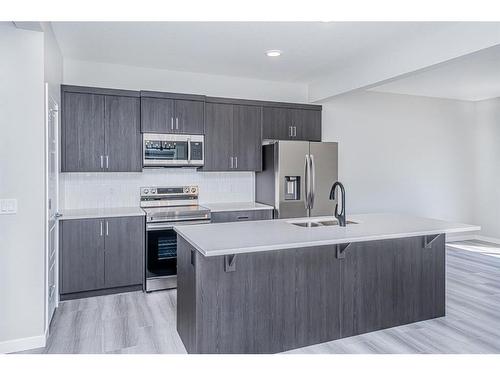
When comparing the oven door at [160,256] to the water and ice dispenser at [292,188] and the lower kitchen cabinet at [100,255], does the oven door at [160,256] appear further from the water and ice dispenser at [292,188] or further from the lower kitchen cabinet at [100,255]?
the water and ice dispenser at [292,188]

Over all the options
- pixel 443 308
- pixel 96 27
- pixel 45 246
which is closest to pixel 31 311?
pixel 45 246

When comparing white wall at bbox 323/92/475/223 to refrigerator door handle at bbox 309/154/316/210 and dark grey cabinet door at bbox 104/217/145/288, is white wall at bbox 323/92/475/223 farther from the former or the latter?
dark grey cabinet door at bbox 104/217/145/288

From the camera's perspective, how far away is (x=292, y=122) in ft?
16.2

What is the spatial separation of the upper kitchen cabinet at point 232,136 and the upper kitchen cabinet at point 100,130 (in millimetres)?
864

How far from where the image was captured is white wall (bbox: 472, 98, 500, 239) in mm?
6500

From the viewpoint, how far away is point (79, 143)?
3904 millimetres

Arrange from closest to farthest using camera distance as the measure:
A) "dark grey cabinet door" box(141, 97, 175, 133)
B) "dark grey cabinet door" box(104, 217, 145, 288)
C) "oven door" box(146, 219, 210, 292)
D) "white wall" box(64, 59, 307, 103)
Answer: "dark grey cabinet door" box(104, 217, 145, 288)
"oven door" box(146, 219, 210, 292)
"dark grey cabinet door" box(141, 97, 175, 133)
"white wall" box(64, 59, 307, 103)

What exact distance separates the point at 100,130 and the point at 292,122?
2.40 m

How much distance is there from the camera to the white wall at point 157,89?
423cm

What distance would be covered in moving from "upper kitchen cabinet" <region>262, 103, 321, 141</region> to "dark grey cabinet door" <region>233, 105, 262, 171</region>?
0.10m

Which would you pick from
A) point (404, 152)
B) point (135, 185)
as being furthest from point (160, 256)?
point (404, 152)

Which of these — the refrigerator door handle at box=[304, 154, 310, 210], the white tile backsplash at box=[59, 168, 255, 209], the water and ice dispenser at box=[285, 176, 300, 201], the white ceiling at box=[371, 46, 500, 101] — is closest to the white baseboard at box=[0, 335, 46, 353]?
the white tile backsplash at box=[59, 168, 255, 209]

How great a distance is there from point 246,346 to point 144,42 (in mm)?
2936

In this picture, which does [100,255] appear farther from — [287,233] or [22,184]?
[287,233]
